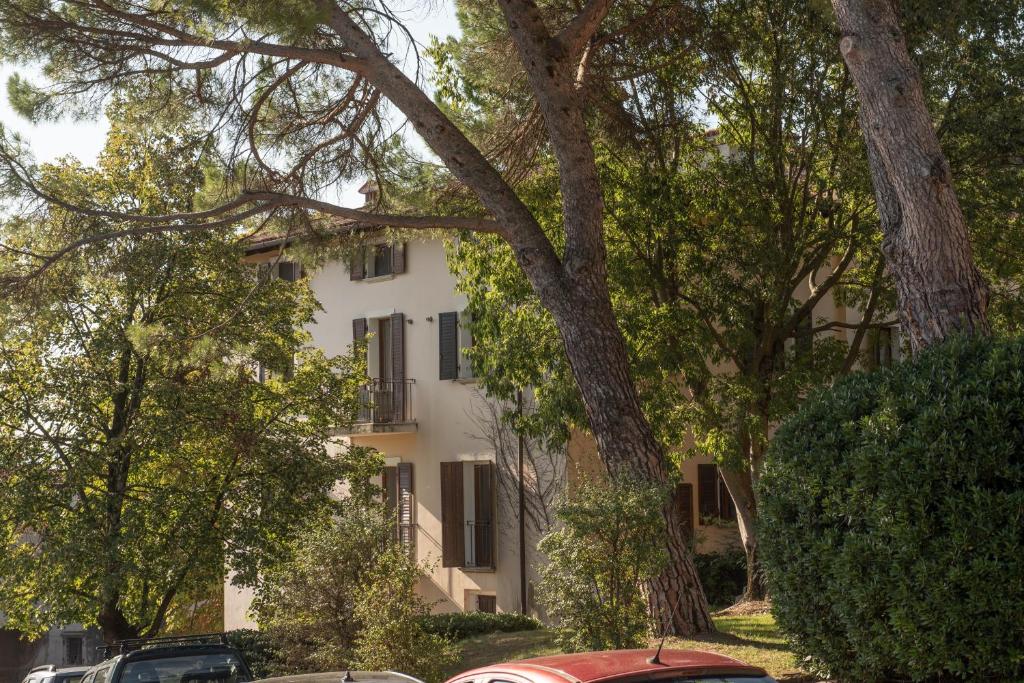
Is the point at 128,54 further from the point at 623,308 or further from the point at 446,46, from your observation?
the point at 623,308

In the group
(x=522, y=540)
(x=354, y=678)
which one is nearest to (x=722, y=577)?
(x=522, y=540)

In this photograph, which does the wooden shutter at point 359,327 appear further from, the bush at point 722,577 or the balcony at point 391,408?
the bush at point 722,577

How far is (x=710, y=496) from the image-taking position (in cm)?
2855

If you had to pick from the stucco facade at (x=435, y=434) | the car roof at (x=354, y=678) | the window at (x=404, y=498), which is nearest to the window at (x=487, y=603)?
the stucco facade at (x=435, y=434)

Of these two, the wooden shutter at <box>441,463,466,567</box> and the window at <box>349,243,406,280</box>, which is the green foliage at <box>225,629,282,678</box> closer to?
the wooden shutter at <box>441,463,466,567</box>

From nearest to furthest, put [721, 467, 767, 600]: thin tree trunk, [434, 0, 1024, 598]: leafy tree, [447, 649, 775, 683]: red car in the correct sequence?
[447, 649, 775, 683]: red car
[434, 0, 1024, 598]: leafy tree
[721, 467, 767, 600]: thin tree trunk

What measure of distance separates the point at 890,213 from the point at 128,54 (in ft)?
33.7

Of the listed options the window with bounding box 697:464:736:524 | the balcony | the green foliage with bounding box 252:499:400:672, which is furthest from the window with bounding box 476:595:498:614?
the green foliage with bounding box 252:499:400:672

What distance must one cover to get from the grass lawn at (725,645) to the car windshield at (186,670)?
4.25m

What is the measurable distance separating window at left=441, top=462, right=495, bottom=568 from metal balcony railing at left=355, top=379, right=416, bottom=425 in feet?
6.20

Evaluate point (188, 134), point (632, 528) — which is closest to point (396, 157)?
point (188, 134)

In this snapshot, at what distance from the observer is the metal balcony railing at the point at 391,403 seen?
1128 inches

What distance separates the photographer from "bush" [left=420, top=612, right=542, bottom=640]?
22.0 meters

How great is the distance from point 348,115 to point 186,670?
8.84 m
